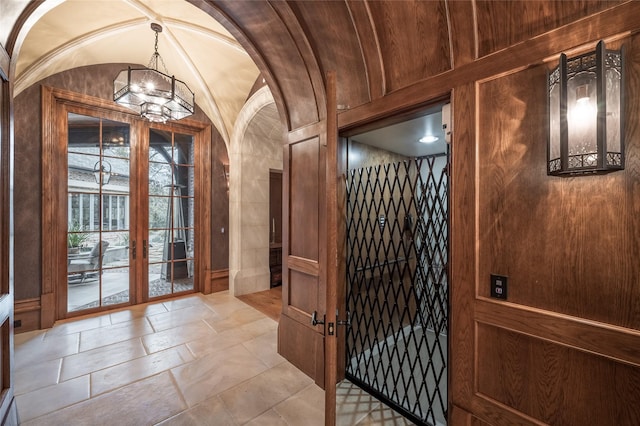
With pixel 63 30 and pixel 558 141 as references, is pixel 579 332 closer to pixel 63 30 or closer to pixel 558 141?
pixel 558 141

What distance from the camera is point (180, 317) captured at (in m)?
3.36

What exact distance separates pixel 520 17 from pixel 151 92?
2.83 m

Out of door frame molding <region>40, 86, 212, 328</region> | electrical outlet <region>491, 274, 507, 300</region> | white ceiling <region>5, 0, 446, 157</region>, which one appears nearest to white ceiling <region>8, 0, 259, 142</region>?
white ceiling <region>5, 0, 446, 157</region>

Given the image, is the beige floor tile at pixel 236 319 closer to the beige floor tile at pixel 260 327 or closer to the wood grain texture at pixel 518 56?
the beige floor tile at pixel 260 327

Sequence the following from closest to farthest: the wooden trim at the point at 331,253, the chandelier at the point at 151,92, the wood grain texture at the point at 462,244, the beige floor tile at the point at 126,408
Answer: the wooden trim at the point at 331,253 → the wood grain texture at the point at 462,244 → the beige floor tile at the point at 126,408 → the chandelier at the point at 151,92

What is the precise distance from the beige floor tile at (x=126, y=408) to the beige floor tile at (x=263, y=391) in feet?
1.17

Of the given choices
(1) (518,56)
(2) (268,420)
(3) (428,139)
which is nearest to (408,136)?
(3) (428,139)

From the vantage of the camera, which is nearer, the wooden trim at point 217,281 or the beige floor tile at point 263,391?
the beige floor tile at point 263,391

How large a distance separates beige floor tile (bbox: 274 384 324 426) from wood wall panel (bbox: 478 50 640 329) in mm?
1377

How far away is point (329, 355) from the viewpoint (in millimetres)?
1190

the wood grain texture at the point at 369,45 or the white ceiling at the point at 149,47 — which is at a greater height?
the white ceiling at the point at 149,47

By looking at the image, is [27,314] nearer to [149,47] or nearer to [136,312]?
[136,312]

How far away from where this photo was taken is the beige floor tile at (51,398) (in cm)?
Answer: 175

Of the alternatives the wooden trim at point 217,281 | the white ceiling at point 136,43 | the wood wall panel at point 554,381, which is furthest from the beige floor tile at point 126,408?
the white ceiling at point 136,43
